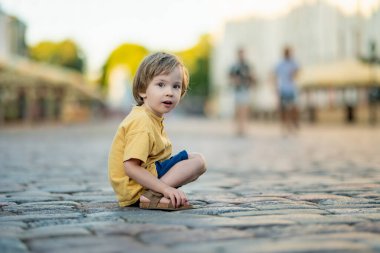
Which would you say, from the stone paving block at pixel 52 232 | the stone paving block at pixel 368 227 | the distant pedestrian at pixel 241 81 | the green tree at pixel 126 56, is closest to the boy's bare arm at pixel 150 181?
the stone paving block at pixel 52 232

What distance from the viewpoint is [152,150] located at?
4.24m

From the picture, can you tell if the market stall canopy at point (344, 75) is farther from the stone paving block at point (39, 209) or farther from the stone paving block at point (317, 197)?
the stone paving block at point (39, 209)

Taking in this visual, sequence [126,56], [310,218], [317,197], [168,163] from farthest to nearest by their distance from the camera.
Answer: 1. [126,56]
2. [317,197]
3. [168,163]
4. [310,218]

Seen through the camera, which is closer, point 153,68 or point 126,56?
point 153,68

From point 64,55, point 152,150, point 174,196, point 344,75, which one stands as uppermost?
point 64,55

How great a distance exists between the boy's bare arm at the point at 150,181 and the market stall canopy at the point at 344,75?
78.6ft

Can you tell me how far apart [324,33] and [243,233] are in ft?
130

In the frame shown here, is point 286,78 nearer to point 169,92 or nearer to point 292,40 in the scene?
point 169,92

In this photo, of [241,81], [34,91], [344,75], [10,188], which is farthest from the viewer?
[34,91]

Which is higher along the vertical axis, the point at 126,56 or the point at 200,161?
the point at 126,56

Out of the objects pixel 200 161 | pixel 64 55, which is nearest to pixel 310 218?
pixel 200 161

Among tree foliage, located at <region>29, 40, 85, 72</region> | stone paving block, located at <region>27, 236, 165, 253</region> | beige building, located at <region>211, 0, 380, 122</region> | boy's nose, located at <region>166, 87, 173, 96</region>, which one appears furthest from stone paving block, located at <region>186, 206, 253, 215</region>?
tree foliage, located at <region>29, 40, 85, 72</region>

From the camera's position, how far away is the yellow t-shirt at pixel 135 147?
4.08 metres

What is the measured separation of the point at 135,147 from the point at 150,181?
21 cm
